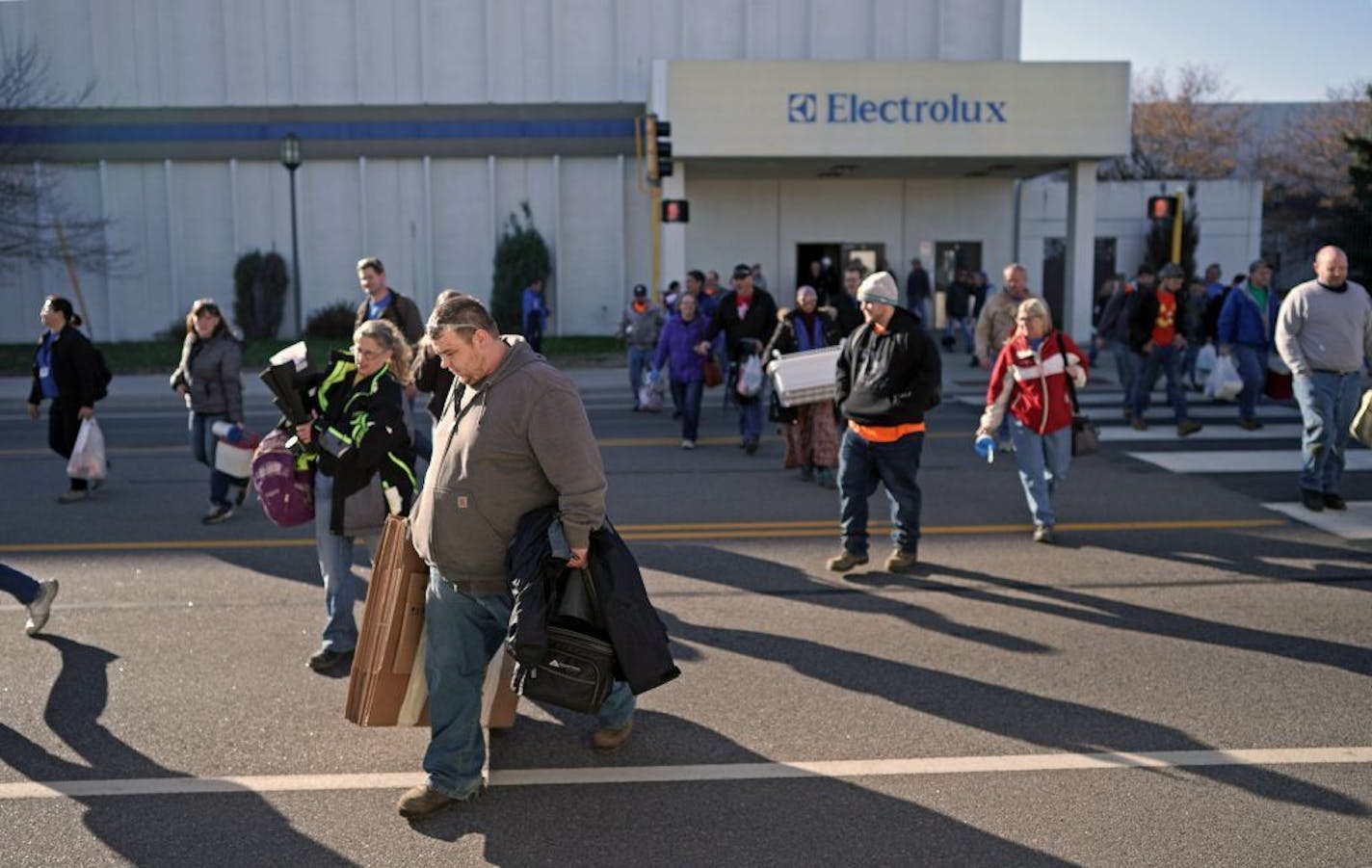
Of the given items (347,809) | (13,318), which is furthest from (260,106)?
(347,809)

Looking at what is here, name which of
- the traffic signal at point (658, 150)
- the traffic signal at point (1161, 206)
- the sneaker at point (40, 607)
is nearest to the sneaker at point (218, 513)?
the sneaker at point (40, 607)

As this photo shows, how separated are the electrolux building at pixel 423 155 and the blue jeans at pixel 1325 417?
67.2 ft

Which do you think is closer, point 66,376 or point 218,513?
point 218,513

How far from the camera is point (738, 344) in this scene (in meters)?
12.9

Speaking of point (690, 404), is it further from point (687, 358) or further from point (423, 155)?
point (423, 155)

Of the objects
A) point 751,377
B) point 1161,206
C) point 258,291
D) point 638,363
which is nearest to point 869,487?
point 751,377

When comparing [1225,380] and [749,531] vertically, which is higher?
[1225,380]

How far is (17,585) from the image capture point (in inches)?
259

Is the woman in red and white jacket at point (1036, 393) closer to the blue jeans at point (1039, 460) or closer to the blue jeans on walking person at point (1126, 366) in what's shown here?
the blue jeans at point (1039, 460)

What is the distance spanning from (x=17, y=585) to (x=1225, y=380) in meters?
12.6

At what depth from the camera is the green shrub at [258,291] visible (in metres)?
29.5

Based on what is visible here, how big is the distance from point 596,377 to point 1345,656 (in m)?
16.0

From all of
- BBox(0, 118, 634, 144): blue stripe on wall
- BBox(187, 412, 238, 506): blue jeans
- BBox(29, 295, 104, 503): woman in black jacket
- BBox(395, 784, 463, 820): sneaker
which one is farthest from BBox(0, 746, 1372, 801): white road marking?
BBox(0, 118, 634, 144): blue stripe on wall

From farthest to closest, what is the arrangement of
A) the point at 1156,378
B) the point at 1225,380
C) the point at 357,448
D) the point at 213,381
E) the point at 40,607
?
the point at 1225,380 < the point at 1156,378 < the point at 213,381 < the point at 40,607 < the point at 357,448
